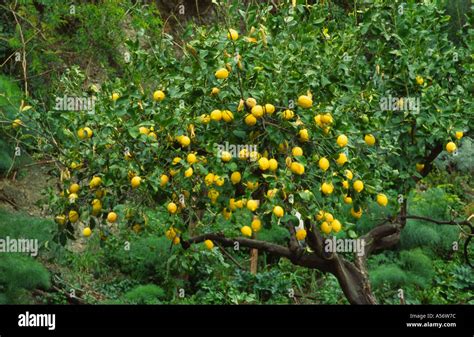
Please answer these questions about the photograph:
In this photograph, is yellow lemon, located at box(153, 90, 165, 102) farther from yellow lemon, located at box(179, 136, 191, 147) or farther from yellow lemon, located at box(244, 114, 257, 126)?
yellow lemon, located at box(244, 114, 257, 126)

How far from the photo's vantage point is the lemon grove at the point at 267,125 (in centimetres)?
329

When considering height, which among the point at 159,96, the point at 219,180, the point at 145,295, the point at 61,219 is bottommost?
the point at 145,295

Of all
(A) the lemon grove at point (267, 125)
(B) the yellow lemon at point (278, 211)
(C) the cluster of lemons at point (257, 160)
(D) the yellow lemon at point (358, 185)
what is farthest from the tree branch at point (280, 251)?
(B) the yellow lemon at point (278, 211)

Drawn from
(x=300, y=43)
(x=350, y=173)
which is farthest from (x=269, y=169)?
(x=300, y=43)

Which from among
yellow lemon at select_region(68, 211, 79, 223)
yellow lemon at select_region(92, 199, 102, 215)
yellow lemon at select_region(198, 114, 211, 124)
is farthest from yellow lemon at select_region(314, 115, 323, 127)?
yellow lemon at select_region(68, 211, 79, 223)

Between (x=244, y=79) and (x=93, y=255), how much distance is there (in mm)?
3554

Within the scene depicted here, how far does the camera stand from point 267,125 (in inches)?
131

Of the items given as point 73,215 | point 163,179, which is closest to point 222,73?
point 163,179

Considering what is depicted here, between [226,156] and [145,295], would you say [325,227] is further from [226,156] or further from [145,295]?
[145,295]

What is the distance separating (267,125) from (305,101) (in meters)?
0.21

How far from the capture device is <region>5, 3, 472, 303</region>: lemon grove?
329 centimetres

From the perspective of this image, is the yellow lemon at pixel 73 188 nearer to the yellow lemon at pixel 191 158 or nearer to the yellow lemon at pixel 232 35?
the yellow lemon at pixel 191 158
